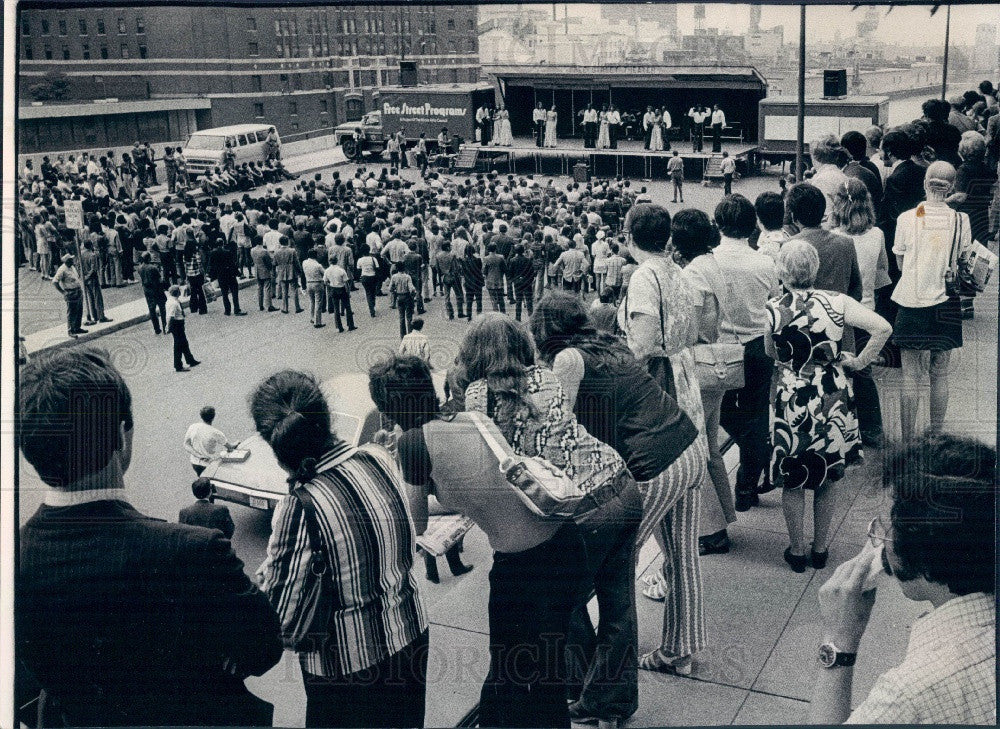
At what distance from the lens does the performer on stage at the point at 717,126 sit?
3.36 metres

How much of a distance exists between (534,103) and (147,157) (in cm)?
132

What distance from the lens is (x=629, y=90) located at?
341cm

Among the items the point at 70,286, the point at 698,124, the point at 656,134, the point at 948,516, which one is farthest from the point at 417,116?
the point at 948,516

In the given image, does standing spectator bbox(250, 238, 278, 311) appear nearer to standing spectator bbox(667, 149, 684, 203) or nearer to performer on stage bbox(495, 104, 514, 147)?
performer on stage bbox(495, 104, 514, 147)

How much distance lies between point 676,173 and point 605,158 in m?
0.25

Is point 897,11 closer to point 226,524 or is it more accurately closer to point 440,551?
point 440,551

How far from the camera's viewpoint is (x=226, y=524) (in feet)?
10.0

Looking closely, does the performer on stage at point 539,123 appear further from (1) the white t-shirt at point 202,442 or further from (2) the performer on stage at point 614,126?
(1) the white t-shirt at point 202,442

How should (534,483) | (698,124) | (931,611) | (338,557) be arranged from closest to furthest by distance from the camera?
(931,611) → (338,557) → (534,483) → (698,124)

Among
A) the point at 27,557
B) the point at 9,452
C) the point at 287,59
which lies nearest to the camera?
the point at 27,557

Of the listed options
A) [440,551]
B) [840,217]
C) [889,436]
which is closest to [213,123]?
[440,551]

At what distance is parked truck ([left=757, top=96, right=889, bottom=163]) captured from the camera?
3.36m

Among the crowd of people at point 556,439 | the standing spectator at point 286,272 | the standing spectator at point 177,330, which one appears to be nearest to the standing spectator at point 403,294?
the crowd of people at point 556,439

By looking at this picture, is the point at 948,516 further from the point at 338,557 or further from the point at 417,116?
the point at 417,116
